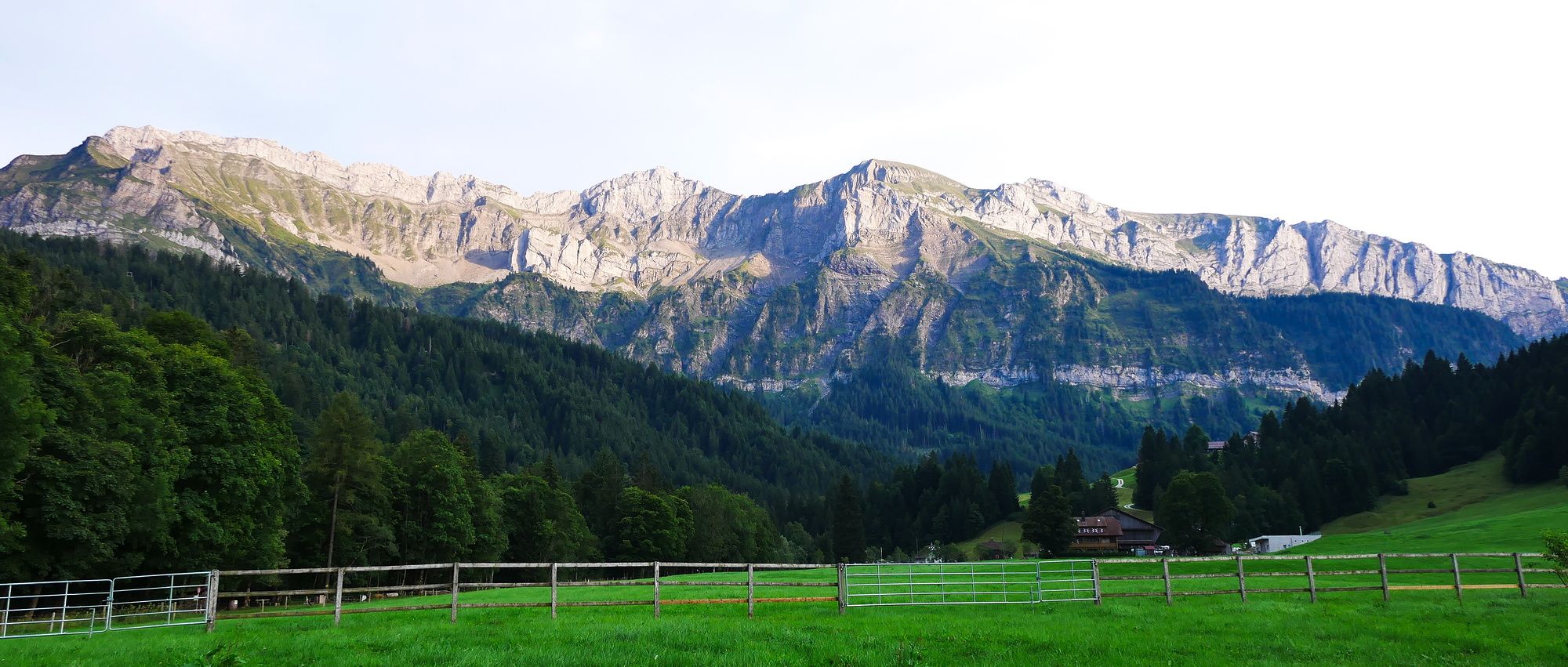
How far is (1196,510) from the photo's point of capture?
122938 mm

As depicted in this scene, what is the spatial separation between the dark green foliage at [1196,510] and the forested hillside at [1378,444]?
0.90 meters

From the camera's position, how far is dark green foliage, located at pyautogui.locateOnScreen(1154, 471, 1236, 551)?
122 metres

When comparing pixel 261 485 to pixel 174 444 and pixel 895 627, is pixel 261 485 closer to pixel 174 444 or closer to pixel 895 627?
pixel 174 444

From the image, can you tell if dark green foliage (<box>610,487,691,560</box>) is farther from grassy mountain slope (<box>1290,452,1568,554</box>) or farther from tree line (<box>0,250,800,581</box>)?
grassy mountain slope (<box>1290,452,1568,554</box>)

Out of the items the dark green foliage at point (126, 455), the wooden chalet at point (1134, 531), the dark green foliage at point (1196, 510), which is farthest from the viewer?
the wooden chalet at point (1134, 531)

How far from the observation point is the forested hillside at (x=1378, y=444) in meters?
128

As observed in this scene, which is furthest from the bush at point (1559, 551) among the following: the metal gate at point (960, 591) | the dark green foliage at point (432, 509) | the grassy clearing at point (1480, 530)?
the dark green foliage at point (432, 509)

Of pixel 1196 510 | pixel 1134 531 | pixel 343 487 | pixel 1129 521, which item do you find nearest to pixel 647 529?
pixel 343 487

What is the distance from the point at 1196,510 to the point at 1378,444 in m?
45.7

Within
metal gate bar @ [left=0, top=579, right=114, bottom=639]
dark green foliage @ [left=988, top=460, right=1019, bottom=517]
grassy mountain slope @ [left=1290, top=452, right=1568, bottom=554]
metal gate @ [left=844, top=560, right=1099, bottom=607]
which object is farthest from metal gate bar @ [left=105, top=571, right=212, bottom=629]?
dark green foliage @ [left=988, top=460, right=1019, bottom=517]

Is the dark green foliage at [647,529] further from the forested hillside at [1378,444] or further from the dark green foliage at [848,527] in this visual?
the forested hillside at [1378,444]

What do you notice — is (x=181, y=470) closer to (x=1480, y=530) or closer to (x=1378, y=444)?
(x=1480, y=530)

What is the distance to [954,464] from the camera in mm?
178250

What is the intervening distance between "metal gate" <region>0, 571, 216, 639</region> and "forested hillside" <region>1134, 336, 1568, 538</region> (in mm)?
114994
